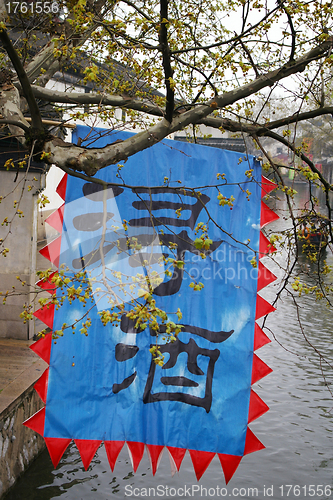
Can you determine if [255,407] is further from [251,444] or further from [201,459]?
[201,459]

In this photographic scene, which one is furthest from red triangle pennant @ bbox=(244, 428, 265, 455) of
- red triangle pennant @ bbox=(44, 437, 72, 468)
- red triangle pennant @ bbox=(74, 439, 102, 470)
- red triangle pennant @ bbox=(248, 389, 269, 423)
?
red triangle pennant @ bbox=(44, 437, 72, 468)

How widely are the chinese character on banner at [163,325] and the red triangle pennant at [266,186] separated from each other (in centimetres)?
2

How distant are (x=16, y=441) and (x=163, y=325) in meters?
2.75

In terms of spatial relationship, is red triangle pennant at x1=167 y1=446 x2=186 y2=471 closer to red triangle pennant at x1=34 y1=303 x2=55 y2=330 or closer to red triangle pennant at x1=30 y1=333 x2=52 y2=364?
red triangle pennant at x1=30 y1=333 x2=52 y2=364

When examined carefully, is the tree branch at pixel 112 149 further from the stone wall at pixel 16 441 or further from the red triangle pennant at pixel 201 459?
the stone wall at pixel 16 441

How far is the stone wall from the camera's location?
495 cm

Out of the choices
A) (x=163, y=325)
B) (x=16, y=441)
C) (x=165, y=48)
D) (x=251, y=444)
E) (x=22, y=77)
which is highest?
(x=165, y=48)

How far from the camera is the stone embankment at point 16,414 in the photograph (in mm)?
4992

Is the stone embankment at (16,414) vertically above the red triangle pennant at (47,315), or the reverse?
the red triangle pennant at (47,315)

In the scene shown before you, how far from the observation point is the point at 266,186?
14.7ft

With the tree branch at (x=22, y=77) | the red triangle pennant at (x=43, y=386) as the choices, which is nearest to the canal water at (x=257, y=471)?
the red triangle pennant at (x=43, y=386)

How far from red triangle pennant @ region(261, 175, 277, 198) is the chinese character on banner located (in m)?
0.02

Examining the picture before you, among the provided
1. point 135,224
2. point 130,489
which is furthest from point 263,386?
point 135,224

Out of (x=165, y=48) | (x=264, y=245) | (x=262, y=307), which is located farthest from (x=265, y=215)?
(x=165, y=48)
